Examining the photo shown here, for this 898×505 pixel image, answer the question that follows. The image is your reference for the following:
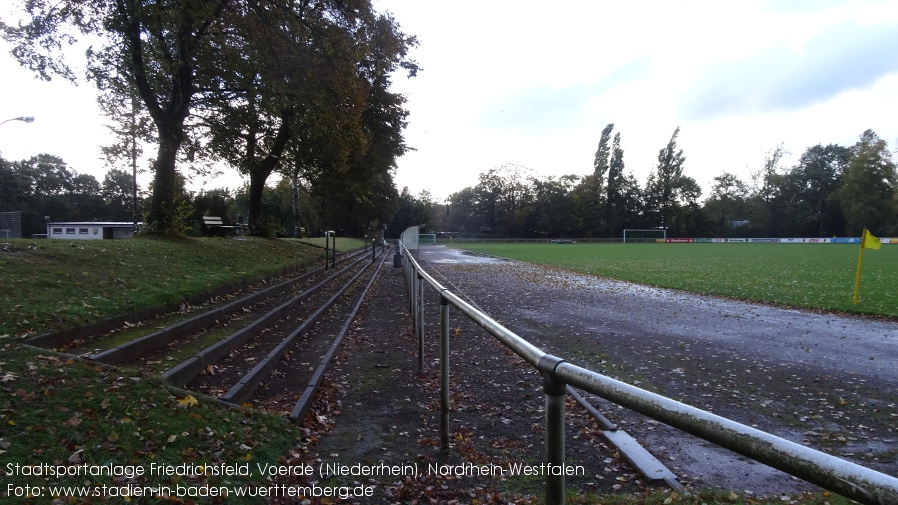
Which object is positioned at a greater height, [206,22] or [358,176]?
[206,22]

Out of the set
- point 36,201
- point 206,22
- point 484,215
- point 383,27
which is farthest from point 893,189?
point 36,201

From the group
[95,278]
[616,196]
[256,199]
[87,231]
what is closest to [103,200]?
[87,231]

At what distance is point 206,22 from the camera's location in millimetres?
12359

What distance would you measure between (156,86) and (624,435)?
14.7 meters

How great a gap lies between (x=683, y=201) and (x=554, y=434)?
9615 cm

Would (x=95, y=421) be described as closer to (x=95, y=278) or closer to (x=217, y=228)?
(x=95, y=278)

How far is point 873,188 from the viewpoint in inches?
2815

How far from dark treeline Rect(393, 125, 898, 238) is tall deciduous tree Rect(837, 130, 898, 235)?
110 mm

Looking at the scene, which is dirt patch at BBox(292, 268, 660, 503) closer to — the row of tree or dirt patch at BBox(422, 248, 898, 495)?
dirt patch at BBox(422, 248, 898, 495)

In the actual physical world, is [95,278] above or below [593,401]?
above

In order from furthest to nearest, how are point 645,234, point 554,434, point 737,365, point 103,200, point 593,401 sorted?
point 645,234, point 103,200, point 737,365, point 593,401, point 554,434

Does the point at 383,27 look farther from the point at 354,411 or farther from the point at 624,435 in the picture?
the point at 624,435

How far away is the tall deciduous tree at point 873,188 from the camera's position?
233 ft

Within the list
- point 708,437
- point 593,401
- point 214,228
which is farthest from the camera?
point 214,228
